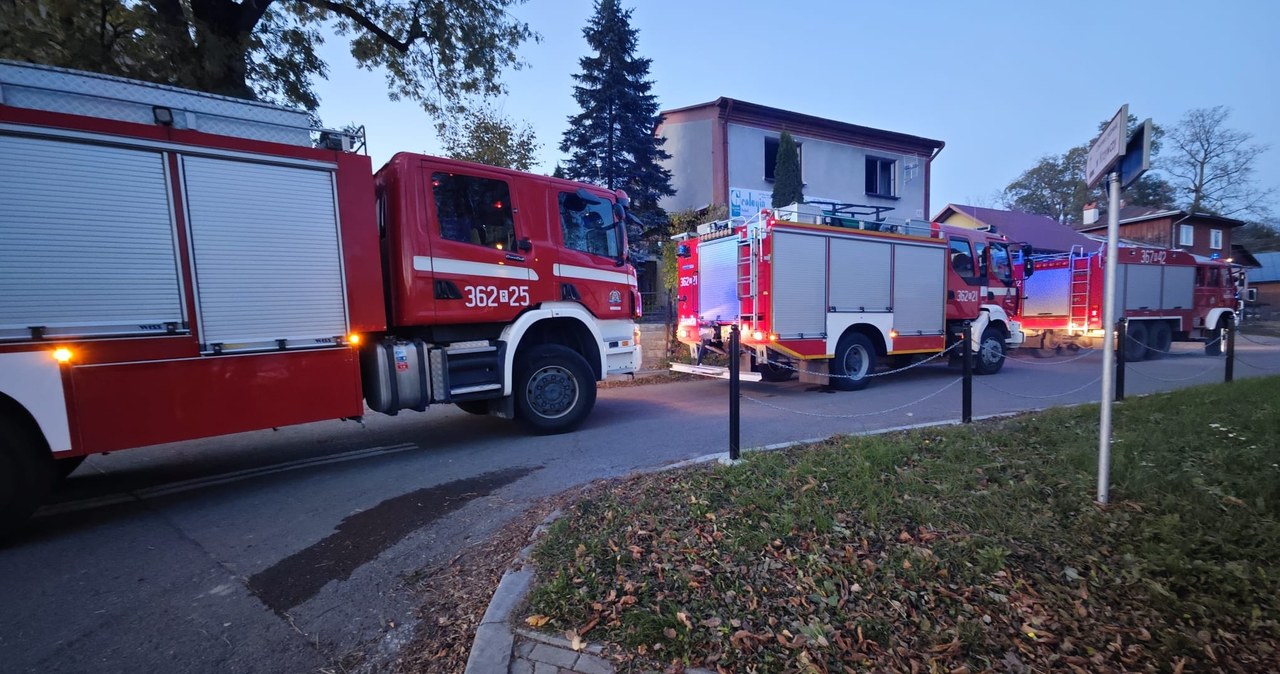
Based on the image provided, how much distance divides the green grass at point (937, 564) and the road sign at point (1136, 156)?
1.93 m

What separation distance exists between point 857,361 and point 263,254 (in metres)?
9.05

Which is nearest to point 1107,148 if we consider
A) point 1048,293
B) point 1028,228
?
point 1048,293

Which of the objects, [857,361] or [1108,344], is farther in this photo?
[857,361]

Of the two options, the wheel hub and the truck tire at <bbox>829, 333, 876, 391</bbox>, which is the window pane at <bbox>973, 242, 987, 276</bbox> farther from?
the wheel hub

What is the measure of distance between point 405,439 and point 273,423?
2.08m

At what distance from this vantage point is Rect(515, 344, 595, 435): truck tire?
22.1 ft

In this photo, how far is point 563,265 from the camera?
22.4ft

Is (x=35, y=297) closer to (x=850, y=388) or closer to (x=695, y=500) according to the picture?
(x=695, y=500)

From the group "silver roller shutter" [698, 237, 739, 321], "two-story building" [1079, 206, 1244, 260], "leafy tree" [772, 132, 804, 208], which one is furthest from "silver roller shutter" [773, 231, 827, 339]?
"two-story building" [1079, 206, 1244, 260]

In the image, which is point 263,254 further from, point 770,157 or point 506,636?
point 770,157

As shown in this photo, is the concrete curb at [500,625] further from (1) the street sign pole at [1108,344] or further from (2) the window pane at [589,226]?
(2) the window pane at [589,226]

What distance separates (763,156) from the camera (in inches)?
845

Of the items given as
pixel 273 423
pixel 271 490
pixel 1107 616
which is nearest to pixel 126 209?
pixel 273 423

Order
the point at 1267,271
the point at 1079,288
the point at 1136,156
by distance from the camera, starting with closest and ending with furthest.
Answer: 1. the point at 1136,156
2. the point at 1079,288
3. the point at 1267,271
